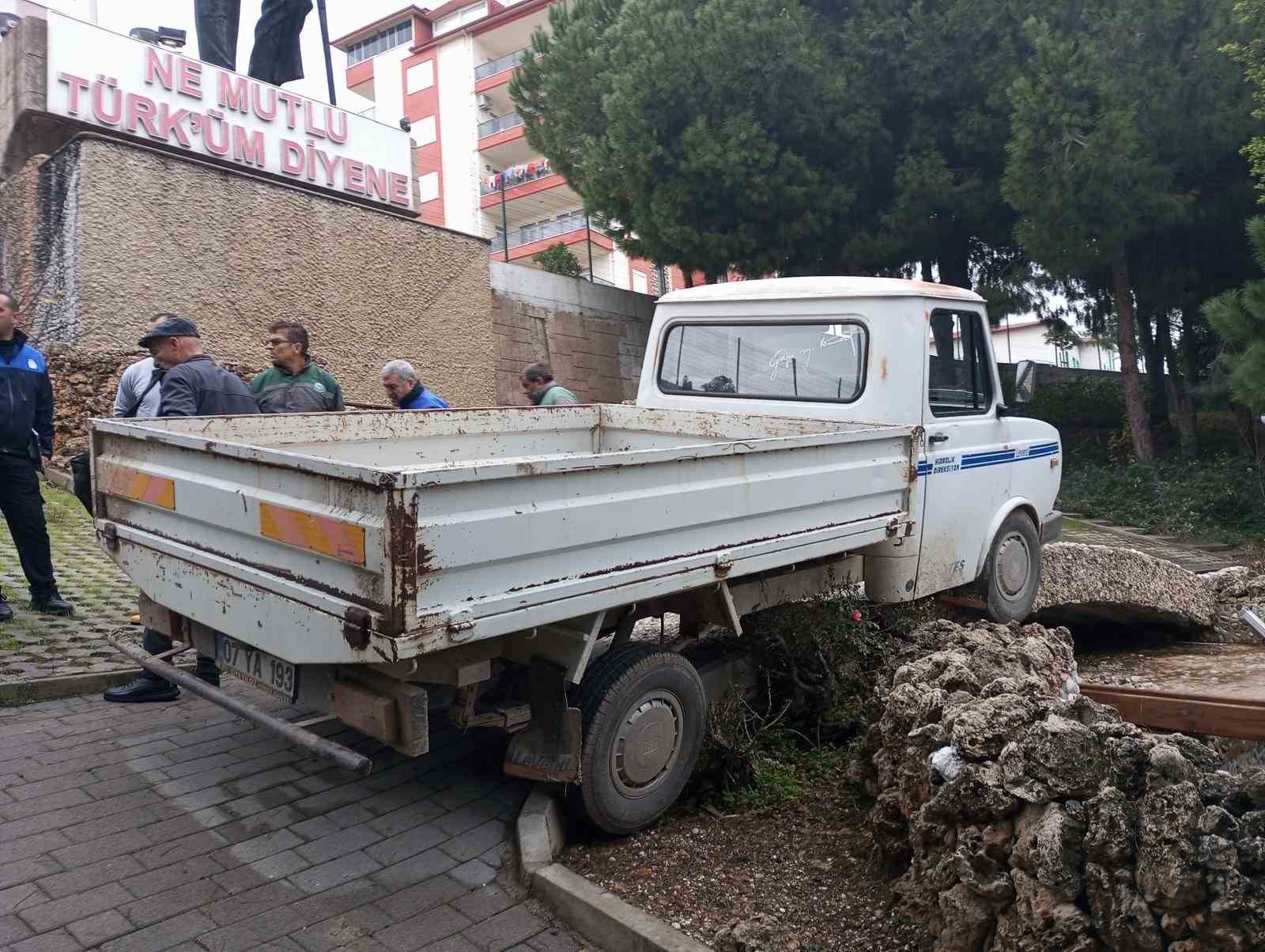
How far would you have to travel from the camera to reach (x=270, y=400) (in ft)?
17.9

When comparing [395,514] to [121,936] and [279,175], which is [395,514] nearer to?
[121,936]

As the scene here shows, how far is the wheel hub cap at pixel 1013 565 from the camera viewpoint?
5816 millimetres

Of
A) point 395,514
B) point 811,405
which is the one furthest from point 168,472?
point 811,405

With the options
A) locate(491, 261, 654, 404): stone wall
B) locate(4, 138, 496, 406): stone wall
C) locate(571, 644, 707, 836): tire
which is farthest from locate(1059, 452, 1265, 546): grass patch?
locate(571, 644, 707, 836): tire

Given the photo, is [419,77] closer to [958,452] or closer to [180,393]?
[180,393]

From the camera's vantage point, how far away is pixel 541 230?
39.3 meters

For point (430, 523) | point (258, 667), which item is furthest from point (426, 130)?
point (430, 523)

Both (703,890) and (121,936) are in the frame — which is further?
(703,890)

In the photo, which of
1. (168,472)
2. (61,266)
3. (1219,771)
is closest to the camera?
(1219,771)

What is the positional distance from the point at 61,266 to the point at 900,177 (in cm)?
1055

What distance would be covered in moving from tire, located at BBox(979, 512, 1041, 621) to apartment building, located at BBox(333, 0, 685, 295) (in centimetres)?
3148

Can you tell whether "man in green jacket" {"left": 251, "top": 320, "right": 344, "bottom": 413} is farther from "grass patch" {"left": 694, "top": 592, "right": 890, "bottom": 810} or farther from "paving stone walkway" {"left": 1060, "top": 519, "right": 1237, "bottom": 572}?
"paving stone walkway" {"left": 1060, "top": 519, "right": 1237, "bottom": 572}

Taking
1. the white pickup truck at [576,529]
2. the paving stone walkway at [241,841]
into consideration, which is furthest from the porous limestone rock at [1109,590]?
the paving stone walkway at [241,841]

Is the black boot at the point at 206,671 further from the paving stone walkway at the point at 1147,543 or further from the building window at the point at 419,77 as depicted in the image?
the building window at the point at 419,77
